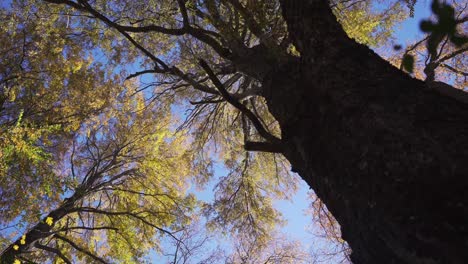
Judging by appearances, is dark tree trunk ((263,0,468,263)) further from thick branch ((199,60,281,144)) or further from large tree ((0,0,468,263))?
thick branch ((199,60,281,144))

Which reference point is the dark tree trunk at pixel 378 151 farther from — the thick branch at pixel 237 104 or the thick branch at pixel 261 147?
the thick branch at pixel 237 104

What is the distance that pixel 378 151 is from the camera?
1.34 metres

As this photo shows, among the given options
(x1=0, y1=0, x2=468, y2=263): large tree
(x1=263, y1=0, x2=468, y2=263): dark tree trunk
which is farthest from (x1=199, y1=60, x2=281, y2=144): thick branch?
(x1=263, y1=0, x2=468, y2=263): dark tree trunk

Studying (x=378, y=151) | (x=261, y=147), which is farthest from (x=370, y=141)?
(x=261, y=147)

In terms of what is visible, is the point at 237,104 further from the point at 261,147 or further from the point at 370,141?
the point at 370,141

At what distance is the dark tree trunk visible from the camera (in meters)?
1.07

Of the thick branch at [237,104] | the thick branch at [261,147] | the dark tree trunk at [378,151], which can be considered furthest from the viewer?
the thick branch at [261,147]

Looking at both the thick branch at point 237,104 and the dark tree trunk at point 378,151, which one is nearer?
the dark tree trunk at point 378,151

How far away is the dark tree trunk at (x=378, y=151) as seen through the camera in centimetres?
107

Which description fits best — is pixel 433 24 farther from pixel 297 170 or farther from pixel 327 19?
pixel 327 19

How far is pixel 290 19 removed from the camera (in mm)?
2443

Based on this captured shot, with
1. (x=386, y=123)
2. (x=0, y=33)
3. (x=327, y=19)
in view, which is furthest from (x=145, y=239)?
(x=386, y=123)

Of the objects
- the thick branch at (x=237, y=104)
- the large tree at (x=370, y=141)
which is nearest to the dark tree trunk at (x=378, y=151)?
the large tree at (x=370, y=141)

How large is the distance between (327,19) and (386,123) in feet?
3.64
